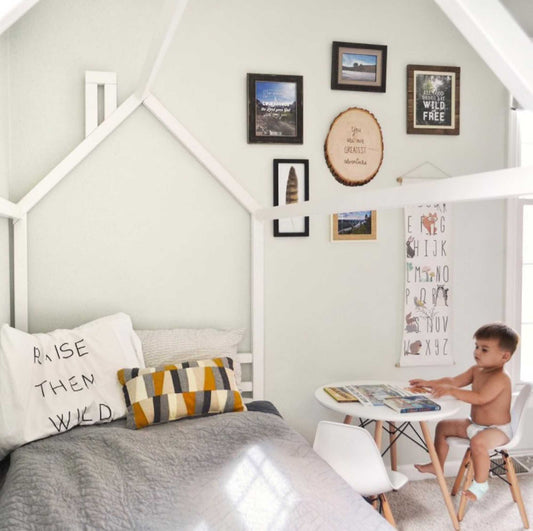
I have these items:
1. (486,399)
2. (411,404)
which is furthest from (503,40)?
(486,399)

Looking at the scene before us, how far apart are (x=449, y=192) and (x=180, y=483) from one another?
1.09 meters

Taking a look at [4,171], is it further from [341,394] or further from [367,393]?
[367,393]

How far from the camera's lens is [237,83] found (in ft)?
9.23

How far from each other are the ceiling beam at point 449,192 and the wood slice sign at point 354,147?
3.97 ft

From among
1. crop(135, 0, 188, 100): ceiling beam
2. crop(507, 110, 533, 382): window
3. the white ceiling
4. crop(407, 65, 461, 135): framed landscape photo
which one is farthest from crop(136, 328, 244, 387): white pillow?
the white ceiling

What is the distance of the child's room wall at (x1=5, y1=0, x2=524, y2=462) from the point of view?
2.60 metres

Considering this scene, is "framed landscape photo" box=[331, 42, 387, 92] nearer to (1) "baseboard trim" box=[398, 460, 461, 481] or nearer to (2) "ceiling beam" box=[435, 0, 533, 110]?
(1) "baseboard trim" box=[398, 460, 461, 481]

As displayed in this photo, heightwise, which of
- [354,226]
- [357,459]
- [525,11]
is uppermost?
[525,11]

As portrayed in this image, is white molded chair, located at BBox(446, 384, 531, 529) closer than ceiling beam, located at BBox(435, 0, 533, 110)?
No

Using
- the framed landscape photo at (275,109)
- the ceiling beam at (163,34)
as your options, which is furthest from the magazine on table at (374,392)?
the ceiling beam at (163,34)

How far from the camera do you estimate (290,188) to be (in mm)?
2887

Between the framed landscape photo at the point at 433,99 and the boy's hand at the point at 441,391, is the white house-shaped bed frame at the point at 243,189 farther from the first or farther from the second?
the framed landscape photo at the point at 433,99

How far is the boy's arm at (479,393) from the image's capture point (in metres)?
2.55

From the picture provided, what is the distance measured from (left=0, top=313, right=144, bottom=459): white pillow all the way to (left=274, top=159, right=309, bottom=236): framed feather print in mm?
946
